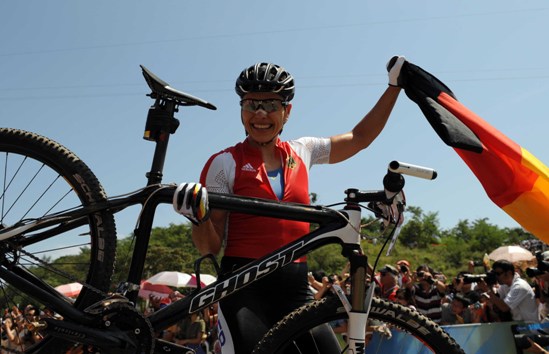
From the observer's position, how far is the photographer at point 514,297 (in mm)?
7438

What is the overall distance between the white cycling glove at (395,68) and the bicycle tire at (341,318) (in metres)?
1.40

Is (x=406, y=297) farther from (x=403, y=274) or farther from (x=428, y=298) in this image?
(x=403, y=274)

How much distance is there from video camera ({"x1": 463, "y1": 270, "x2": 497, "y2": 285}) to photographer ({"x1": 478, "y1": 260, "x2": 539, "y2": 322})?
657 mm

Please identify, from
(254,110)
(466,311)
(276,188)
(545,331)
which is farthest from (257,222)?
(466,311)

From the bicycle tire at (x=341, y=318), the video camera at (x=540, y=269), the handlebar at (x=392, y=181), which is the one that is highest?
the video camera at (x=540, y=269)

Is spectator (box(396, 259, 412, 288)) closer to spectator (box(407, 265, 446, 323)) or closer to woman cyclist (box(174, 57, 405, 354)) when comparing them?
spectator (box(407, 265, 446, 323))

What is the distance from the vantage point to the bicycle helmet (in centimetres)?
351

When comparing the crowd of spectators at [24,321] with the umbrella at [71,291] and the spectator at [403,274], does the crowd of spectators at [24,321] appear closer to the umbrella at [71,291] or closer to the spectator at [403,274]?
the umbrella at [71,291]

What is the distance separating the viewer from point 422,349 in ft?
9.91

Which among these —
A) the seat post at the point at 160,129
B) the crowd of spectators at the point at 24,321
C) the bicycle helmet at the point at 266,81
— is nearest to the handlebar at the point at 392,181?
the bicycle helmet at the point at 266,81

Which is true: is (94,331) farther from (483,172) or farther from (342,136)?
(483,172)

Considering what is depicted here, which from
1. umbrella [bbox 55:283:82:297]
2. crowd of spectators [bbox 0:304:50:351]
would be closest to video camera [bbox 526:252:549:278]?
umbrella [bbox 55:283:82:297]

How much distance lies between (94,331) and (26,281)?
51 centimetres

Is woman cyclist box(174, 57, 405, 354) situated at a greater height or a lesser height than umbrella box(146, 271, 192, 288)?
lesser
